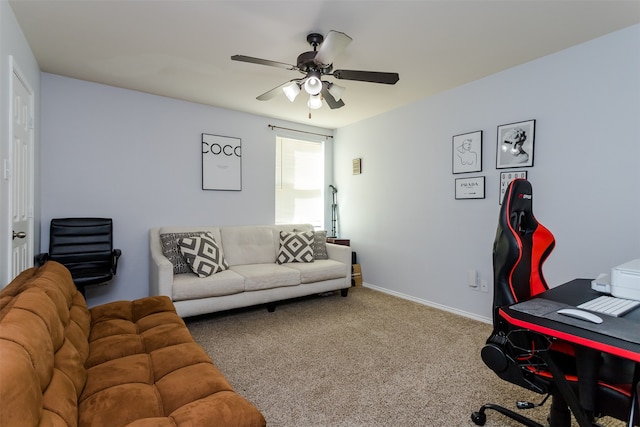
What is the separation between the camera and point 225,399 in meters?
1.19

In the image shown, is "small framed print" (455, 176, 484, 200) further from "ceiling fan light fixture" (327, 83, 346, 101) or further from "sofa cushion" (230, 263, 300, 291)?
"sofa cushion" (230, 263, 300, 291)

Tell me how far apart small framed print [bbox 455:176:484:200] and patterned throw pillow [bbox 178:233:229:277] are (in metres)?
2.63

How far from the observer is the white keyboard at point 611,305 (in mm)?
1252

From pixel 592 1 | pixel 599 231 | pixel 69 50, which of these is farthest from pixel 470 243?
pixel 69 50

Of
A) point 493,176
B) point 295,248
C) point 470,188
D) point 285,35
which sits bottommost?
point 295,248

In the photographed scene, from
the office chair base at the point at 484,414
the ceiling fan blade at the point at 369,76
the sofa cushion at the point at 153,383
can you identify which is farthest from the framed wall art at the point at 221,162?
the office chair base at the point at 484,414

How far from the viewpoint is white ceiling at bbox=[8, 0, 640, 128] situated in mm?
2092

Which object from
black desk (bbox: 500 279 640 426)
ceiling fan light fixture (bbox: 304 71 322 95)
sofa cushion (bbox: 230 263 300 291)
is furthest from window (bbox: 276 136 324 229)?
black desk (bbox: 500 279 640 426)

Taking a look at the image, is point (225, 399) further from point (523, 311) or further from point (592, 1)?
point (592, 1)

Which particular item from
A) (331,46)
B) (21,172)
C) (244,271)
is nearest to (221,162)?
(244,271)

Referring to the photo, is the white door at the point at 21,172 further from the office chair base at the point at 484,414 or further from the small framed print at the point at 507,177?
the small framed print at the point at 507,177

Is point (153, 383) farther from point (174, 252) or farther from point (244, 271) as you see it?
point (174, 252)

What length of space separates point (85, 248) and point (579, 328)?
150 inches

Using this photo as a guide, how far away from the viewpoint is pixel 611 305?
132cm
